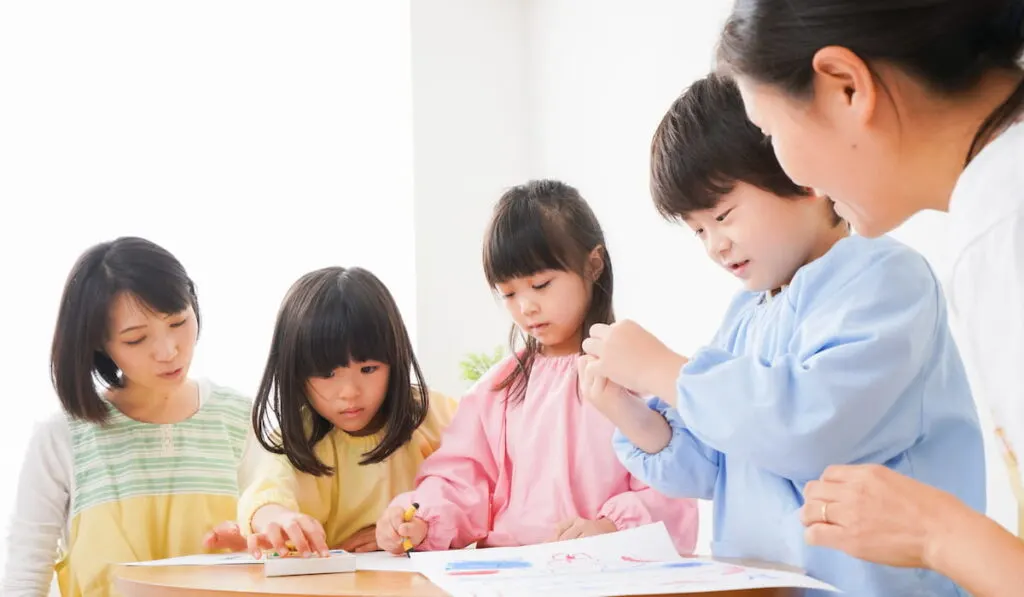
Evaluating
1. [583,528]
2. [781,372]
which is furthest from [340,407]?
[781,372]

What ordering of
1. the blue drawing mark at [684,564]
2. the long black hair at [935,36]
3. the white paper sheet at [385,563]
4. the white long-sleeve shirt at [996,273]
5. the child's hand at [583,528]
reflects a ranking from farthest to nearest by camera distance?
the child's hand at [583,528] < the white paper sheet at [385,563] < the blue drawing mark at [684,564] < the long black hair at [935,36] < the white long-sleeve shirt at [996,273]

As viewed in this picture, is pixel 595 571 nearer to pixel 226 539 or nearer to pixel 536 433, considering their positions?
pixel 536 433

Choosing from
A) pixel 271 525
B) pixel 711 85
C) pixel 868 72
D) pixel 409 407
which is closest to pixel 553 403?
pixel 409 407

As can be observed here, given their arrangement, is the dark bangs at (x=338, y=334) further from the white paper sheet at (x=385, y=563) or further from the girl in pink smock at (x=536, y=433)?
the white paper sheet at (x=385, y=563)

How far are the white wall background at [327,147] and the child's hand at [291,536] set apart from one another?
160cm

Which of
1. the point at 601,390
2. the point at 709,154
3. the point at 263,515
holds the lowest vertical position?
the point at 263,515

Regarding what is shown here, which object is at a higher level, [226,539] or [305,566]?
[305,566]

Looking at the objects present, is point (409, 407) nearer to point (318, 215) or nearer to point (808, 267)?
point (808, 267)

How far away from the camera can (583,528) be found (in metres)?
1.39

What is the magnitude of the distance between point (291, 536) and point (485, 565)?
Answer: 345mm

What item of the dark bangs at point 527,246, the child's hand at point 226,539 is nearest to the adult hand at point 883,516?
the dark bangs at point 527,246

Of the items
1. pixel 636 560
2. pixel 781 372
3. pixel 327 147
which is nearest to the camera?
pixel 781 372

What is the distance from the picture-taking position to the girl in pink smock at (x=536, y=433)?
150 cm

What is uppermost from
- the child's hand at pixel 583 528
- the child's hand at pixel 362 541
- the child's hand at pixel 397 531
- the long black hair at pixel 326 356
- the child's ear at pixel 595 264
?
the child's ear at pixel 595 264
